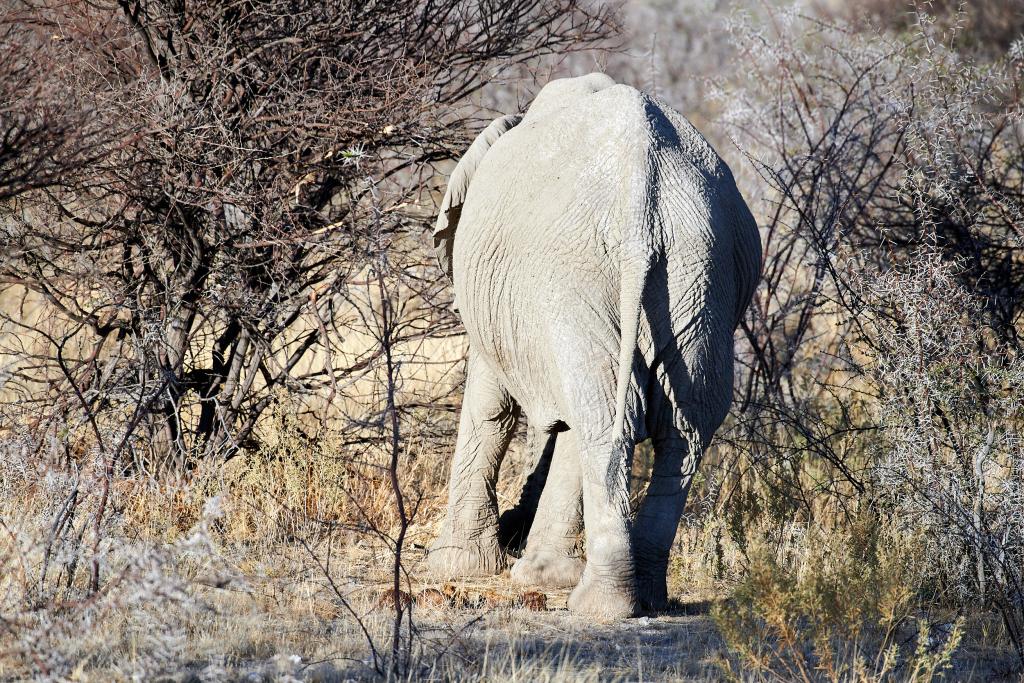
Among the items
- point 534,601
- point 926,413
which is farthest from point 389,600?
point 926,413

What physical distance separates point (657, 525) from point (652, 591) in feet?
0.87

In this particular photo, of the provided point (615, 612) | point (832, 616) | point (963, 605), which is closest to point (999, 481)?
point (963, 605)

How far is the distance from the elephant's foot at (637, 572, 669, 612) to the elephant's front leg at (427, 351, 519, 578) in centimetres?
109

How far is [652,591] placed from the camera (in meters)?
4.97

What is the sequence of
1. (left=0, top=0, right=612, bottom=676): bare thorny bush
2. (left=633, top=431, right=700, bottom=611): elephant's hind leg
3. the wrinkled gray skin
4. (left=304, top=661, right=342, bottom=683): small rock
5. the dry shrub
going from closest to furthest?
the dry shrub < (left=304, top=661, right=342, bottom=683): small rock < the wrinkled gray skin < (left=633, top=431, right=700, bottom=611): elephant's hind leg < (left=0, top=0, right=612, bottom=676): bare thorny bush

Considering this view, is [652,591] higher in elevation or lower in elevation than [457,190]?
lower

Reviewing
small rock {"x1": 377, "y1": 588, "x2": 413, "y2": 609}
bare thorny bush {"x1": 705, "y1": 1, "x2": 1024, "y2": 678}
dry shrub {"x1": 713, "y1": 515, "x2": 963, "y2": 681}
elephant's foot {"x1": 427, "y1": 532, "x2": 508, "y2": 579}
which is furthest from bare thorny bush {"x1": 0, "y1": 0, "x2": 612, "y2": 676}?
dry shrub {"x1": 713, "y1": 515, "x2": 963, "y2": 681}

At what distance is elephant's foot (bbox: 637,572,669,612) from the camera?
16.2ft

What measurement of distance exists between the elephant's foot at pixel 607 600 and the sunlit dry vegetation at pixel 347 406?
0.23ft

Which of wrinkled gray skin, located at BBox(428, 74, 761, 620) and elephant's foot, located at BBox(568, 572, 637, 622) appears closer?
wrinkled gray skin, located at BBox(428, 74, 761, 620)

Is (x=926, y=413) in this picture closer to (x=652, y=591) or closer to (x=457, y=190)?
(x=652, y=591)

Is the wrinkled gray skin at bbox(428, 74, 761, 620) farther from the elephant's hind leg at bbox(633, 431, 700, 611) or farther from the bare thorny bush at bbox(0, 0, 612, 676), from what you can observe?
the bare thorny bush at bbox(0, 0, 612, 676)

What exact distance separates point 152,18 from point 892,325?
418 centimetres

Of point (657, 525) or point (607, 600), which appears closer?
point (607, 600)
